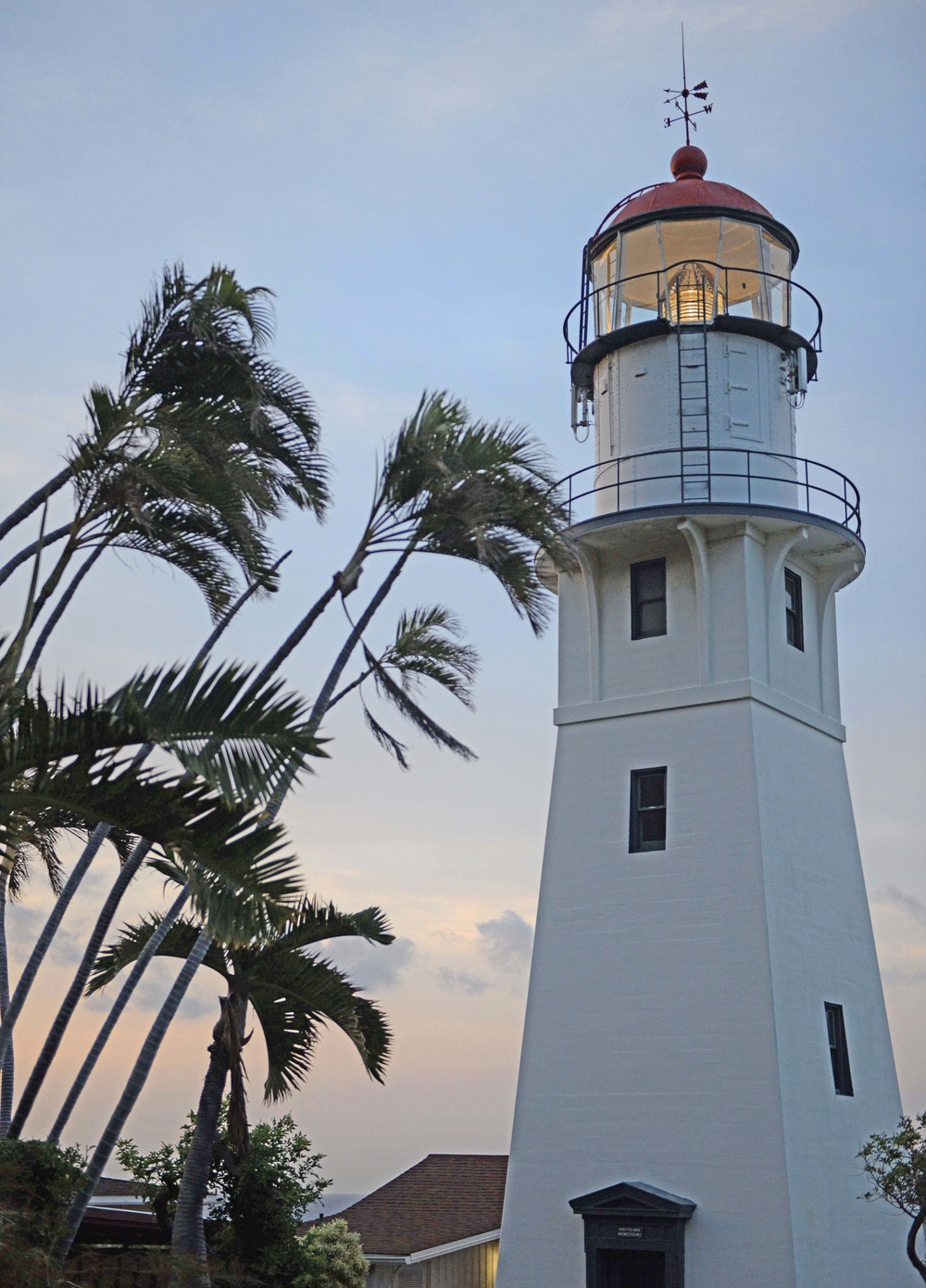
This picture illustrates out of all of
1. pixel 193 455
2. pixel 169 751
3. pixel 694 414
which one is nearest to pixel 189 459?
pixel 193 455

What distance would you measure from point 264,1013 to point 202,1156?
5.99ft

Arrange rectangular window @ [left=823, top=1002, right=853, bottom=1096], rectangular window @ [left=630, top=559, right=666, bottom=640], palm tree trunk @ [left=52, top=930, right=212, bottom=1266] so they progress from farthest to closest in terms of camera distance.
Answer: rectangular window @ [left=630, top=559, right=666, bottom=640] < rectangular window @ [left=823, top=1002, right=853, bottom=1096] < palm tree trunk @ [left=52, top=930, right=212, bottom=1266]

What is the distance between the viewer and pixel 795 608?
2270 cm

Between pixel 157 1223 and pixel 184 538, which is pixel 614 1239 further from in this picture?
pixel 184 538

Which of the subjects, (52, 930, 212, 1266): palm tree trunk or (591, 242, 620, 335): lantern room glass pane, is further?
(591, 242, 620, 335): lantern room glass pane

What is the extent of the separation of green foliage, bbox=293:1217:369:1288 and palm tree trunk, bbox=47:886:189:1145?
5402mm

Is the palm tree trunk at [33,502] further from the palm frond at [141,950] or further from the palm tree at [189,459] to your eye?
the palm frond at [141,950]

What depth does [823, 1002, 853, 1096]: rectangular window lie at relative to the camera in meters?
20.3

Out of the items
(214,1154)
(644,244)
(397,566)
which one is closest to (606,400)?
(644,244)

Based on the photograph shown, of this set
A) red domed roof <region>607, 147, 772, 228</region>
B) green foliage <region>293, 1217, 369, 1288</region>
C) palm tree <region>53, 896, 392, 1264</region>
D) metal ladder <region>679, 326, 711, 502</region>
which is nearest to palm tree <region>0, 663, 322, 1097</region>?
palm tree <region>53, 896, 392, 1264</region>

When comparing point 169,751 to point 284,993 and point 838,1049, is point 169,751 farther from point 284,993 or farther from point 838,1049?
point 838,1049

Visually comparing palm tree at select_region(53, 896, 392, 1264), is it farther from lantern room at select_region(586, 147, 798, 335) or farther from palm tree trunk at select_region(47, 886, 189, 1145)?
lantern room at select_region(586, 147, 798, 335)

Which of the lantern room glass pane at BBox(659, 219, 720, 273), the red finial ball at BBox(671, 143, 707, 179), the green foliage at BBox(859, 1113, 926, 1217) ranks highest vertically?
the red finial ball at BBox(671, 143, 707, 179)

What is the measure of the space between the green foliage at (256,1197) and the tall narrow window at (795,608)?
1035 centimetres
